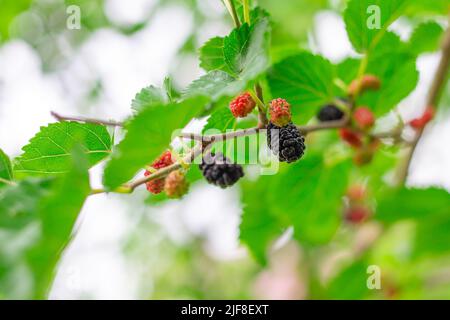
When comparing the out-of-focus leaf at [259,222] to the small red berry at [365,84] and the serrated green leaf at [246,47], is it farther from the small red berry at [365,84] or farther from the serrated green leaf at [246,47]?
the serrated green leaf at [246,47]

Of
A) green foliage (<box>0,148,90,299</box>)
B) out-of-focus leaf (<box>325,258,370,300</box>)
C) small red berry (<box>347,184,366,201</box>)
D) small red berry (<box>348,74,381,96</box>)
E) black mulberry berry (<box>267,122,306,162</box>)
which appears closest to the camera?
green foliage (<box>0,148,90,299</box>)

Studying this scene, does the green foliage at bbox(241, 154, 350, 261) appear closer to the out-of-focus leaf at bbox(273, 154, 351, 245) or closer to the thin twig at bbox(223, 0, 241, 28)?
the out-of-focus leaf at bbox(273, 154, 351, 245)

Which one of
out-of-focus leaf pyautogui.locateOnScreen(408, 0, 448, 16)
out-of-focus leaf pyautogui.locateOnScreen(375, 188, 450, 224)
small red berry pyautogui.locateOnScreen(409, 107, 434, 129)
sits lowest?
out-of-focus leaf pyautogui.locateOnScreen(375, 188, 450, 224)

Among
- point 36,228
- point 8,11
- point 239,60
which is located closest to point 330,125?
point 239,60

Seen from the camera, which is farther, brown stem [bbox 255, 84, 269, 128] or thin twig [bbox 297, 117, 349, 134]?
thin twig [bbox 297, 117, 349, 134]

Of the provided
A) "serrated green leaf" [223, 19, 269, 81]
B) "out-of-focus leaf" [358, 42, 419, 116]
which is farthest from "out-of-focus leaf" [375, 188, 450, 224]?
"serrated green leaf" [223, 19, 269, 81]

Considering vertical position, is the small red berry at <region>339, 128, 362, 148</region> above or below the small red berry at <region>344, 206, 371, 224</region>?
above
